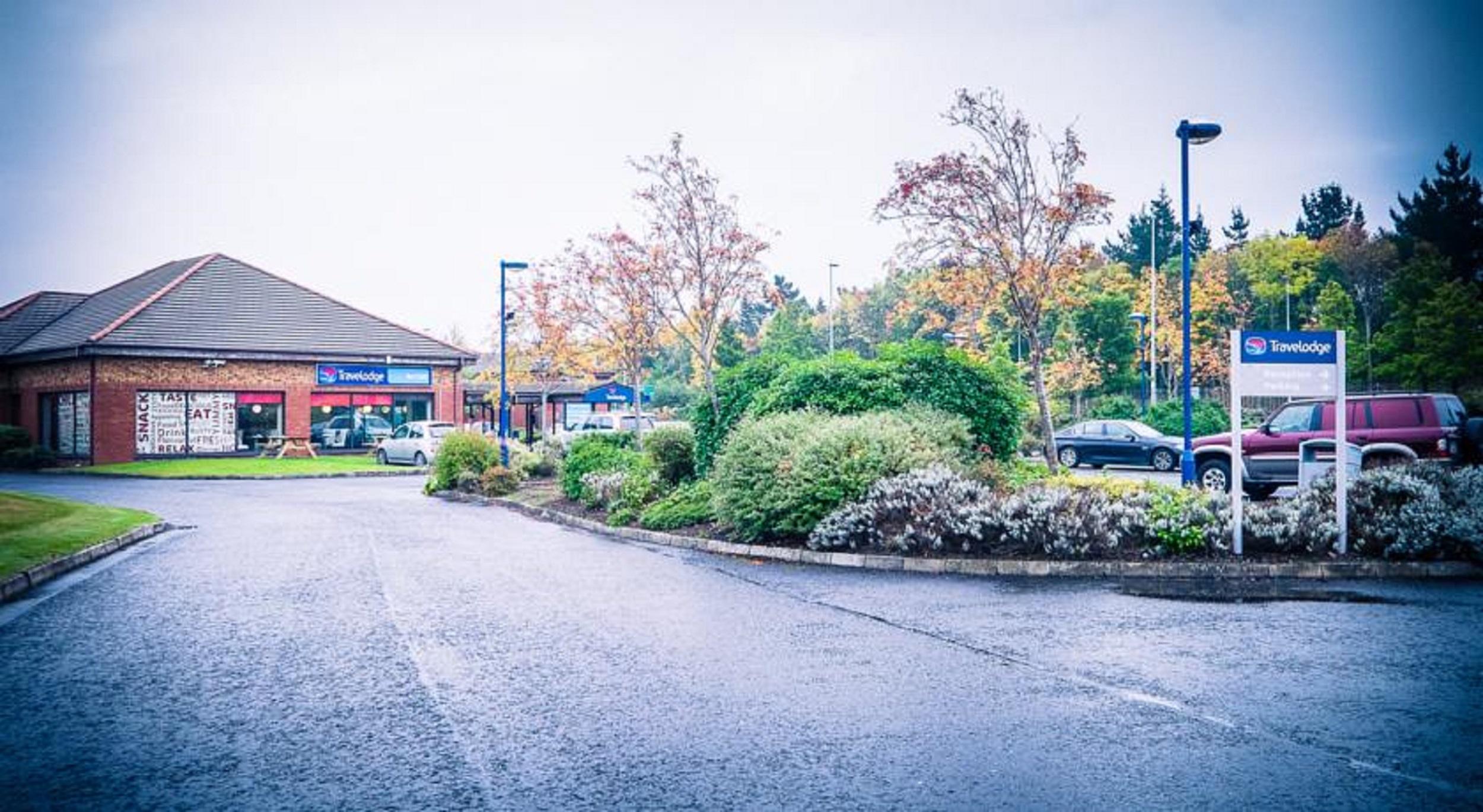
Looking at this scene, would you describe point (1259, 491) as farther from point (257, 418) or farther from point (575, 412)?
point (575, 412)

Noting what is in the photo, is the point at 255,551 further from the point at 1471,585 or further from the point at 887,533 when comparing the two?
the point at 1471,585

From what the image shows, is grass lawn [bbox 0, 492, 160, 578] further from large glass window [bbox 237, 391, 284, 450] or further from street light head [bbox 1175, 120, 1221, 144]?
large glass window [bbox 237, 391, 284, 450]

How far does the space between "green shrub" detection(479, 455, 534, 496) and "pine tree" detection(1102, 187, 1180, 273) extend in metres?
74.0

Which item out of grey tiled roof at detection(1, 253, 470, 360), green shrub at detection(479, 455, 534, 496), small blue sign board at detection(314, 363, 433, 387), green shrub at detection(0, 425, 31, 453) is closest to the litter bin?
green shrub at detection(479, 455, 534, 496)

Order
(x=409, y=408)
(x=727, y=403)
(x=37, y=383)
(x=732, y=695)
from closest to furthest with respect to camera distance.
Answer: (x=732, y=695) → (x=727, y=403) → (x=37, y=383) → (x=409, y=408)

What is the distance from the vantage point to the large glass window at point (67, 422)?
121 ft

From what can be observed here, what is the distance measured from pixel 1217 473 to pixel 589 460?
12.6 metres

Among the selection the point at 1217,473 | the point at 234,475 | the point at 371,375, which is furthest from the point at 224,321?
the point at 1217,473

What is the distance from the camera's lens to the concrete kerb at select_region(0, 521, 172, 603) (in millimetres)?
10078

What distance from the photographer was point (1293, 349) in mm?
10969

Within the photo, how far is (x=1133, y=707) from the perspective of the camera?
5.73 meters

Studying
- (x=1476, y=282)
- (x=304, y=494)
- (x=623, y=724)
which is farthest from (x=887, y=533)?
(x=1476, y=282)

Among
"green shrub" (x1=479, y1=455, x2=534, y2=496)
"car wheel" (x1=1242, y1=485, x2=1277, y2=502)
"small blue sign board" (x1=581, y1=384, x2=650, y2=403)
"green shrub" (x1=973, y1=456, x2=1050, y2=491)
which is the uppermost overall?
"small blue sign board" (x1=581, y1=384, x2=650, y2=403)

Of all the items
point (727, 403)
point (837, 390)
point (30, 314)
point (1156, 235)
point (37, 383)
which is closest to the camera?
point (837, 390)
